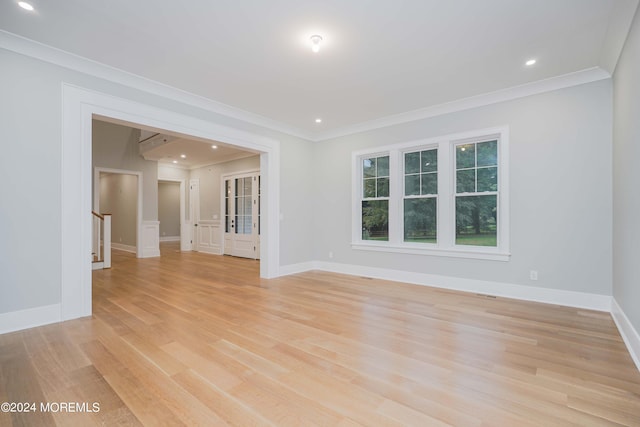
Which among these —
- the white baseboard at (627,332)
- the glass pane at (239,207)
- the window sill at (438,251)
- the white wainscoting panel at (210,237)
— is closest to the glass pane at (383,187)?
the window sill at (438,251)

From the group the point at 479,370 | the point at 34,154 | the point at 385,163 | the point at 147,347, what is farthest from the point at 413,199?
the point at 34,154

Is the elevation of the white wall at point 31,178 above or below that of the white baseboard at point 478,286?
above

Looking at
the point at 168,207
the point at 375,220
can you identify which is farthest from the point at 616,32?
the point at 168,207

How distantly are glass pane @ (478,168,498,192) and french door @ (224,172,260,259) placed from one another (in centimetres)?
536

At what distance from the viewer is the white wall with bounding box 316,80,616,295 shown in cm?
356

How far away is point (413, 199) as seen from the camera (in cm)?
521

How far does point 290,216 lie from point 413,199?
94.5 inches

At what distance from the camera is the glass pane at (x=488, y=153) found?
4.38 metres

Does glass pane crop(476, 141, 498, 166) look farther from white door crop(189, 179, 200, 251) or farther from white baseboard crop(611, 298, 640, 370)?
white door crop(189, 179, 200, 251)

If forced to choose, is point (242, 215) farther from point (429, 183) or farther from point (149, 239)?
point (429, 183)

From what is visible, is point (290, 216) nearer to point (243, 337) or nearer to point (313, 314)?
point (313, 314)

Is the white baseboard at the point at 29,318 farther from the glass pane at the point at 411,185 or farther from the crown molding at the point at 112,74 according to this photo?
the glass pane at the point at 411,185

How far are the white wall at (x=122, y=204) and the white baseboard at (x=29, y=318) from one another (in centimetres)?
600

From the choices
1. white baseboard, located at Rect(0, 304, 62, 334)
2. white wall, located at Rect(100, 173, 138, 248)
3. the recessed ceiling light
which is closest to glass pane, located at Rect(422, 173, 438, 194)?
the recessed ceiling light
